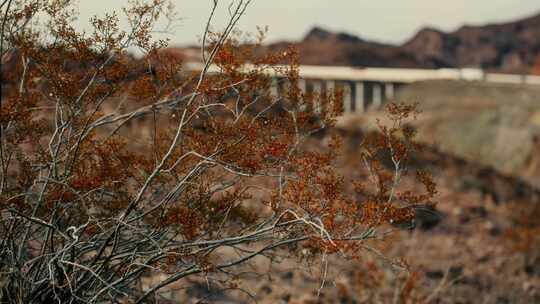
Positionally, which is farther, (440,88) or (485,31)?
(485,31)

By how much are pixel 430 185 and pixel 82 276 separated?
12.9 feet

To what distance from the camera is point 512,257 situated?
2573cm

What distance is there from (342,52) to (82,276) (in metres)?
97.0

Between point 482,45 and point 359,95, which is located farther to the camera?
point 482,45

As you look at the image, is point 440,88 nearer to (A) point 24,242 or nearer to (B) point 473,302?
(B) point 473,302

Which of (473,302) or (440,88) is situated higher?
(440,88)

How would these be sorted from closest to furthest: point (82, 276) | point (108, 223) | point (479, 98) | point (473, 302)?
point (82, 276) < point (108, 223) < point (473, 302) < point (479, 98)

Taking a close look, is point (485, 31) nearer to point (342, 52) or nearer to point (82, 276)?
point (342, 52)

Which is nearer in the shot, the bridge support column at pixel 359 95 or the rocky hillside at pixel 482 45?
the bridge support column at pixel 359 95

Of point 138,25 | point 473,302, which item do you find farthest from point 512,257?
point 138,25

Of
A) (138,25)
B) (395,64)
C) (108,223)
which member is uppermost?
(138,25)

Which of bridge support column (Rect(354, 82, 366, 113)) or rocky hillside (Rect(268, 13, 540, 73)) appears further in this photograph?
rocky hillside (Rect(268, 13, 540, 73))

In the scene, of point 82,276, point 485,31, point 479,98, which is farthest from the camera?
point 485,31

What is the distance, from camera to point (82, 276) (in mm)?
9625
